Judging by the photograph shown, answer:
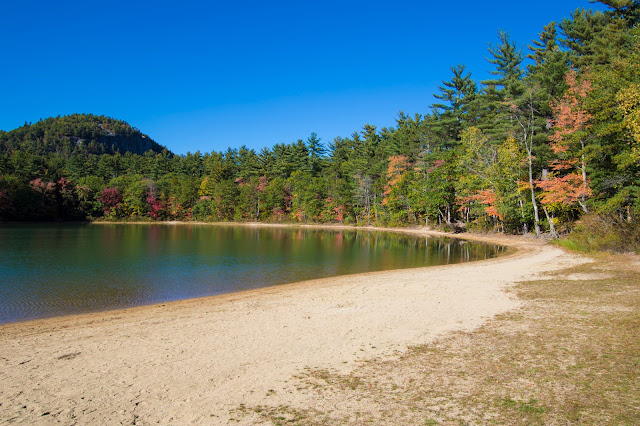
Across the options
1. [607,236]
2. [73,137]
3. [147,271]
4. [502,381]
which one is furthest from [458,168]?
[73,137]

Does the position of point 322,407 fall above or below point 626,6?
below

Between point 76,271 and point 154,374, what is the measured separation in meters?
15.7

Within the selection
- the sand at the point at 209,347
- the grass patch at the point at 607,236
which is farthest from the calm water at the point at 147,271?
the grass patch at the point at 607,236

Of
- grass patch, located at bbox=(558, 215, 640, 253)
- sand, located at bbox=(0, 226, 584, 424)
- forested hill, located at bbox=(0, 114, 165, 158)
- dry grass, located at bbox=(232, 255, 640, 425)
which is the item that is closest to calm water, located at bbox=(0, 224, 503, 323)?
sand, located at bbox=(0, 226, 584, 424)

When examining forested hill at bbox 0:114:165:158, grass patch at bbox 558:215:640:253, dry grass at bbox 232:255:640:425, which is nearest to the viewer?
dry grass at bbox 232:255:640:425

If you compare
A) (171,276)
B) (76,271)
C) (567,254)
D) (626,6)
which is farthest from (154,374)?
(626,6)

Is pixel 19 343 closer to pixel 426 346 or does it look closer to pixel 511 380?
pixel 426 346

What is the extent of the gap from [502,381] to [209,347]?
4.91m

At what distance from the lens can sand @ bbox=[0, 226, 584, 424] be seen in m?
4.62

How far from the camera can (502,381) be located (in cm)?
485

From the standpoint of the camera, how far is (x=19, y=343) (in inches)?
288

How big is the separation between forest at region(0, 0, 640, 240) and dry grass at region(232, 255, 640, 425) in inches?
486

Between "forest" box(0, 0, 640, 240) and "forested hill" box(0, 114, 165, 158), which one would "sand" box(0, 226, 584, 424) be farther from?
"forested hill" box(0, 114, 165, 158)

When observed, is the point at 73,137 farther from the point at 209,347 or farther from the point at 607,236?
the point at 607,236
